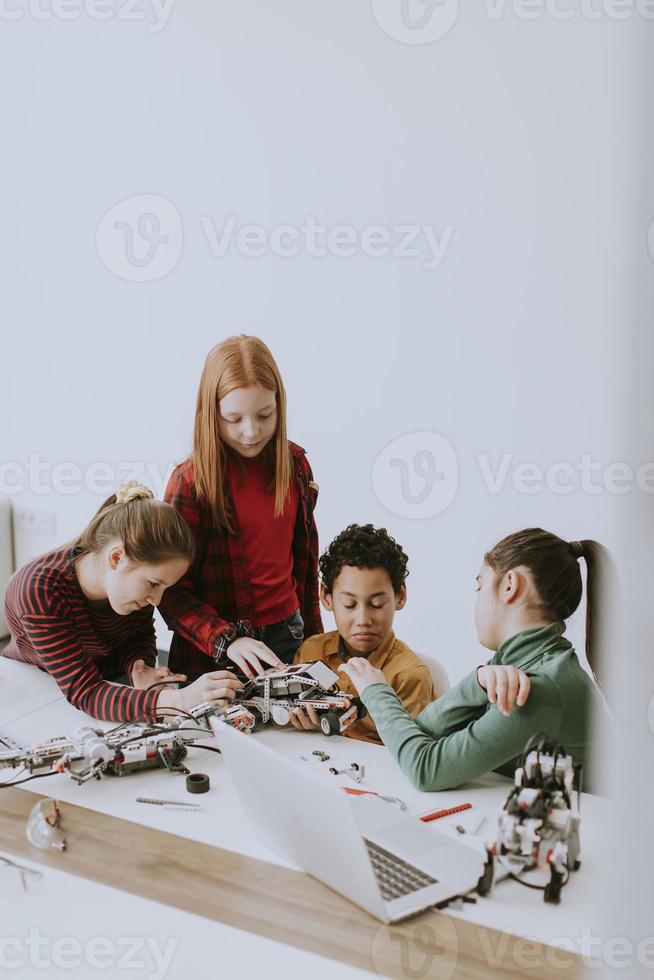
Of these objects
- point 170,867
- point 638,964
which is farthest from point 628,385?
point 170,867

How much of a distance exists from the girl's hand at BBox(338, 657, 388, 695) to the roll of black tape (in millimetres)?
324

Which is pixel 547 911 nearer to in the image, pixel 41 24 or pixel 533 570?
pixel 533 570

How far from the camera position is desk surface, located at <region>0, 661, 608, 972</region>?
3.64 feet
